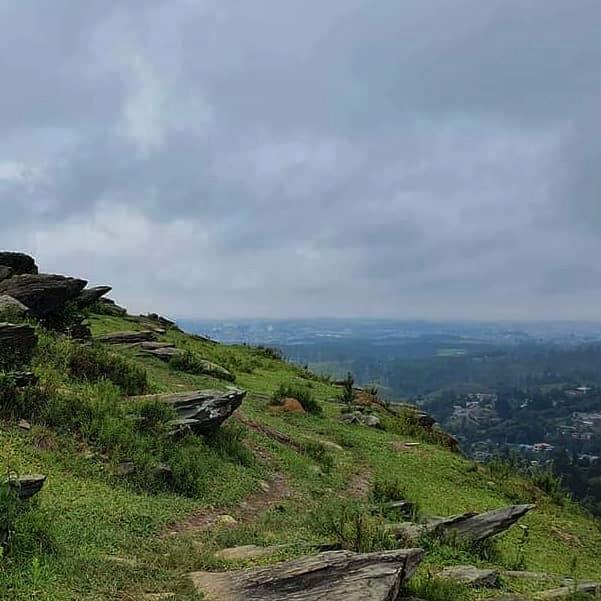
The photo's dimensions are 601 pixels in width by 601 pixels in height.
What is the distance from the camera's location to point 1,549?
588 cm

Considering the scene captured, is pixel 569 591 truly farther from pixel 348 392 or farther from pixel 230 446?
pixel 348 392

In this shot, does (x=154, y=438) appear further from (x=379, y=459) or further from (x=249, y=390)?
(x=249, y=390)

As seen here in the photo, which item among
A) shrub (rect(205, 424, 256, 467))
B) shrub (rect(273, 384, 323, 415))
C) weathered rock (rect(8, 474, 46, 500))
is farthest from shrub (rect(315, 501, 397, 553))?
shrub (rect(273, 384, 323, 415))

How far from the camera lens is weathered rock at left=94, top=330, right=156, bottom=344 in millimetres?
20245

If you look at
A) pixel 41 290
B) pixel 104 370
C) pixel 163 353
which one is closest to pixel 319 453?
pixel 104 370

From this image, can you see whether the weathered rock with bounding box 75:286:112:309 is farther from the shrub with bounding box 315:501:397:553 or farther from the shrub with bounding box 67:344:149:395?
the shrub with bounding box 315:501:397:553

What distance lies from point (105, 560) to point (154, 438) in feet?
15.0

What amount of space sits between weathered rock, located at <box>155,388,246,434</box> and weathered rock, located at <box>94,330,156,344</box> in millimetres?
7826

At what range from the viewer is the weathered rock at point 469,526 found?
893 cm

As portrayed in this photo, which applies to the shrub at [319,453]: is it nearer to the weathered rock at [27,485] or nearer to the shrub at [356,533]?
the shrub at [356,533]

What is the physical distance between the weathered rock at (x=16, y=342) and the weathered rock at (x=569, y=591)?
1014 centimetres

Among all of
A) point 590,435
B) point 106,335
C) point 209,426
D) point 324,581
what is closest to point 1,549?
point 324,581

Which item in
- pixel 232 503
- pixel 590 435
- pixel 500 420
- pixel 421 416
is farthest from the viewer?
pixel 500 420

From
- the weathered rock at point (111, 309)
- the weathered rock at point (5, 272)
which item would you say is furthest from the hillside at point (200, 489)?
the weathered rock at point (111, 309)
